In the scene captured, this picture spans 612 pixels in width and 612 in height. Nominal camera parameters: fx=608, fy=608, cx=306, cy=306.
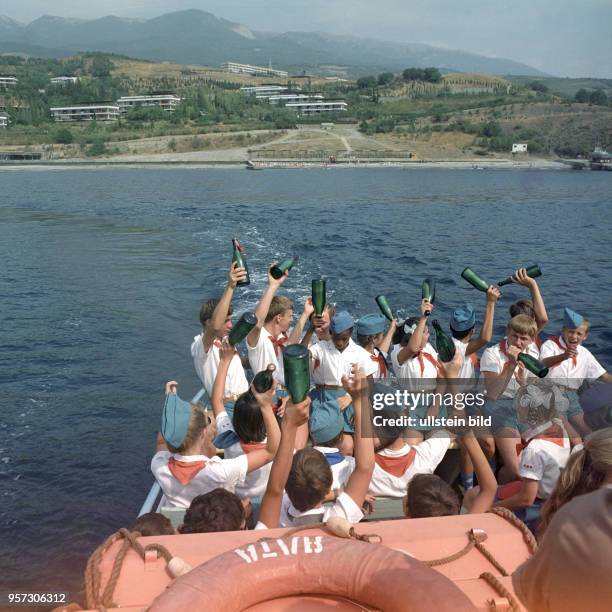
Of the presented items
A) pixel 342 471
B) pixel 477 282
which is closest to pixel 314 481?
pixel 342 471

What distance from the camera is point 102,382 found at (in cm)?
1055

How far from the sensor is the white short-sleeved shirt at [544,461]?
4199mm

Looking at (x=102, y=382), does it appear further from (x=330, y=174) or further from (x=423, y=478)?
(x=330, y=174)

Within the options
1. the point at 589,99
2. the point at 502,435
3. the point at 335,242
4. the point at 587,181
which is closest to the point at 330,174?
the point at 587,181

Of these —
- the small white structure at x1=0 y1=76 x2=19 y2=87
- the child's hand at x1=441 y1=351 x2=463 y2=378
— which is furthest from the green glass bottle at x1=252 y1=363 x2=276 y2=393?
the small white structure at x1=0 y1=76 x2=19 y2=87

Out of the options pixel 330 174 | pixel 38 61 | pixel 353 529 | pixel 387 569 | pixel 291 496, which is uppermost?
pixel 38 61

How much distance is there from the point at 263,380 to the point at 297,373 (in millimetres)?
436

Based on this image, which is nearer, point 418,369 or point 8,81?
point 418,369

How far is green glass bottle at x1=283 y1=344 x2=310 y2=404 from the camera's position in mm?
3283

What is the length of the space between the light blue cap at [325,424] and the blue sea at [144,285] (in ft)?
8.88

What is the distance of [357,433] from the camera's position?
372 centimetres

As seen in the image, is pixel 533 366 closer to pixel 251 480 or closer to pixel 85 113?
pixel 251 480

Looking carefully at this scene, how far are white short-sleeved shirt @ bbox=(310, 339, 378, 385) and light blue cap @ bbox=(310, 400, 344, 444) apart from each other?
27.0 inches

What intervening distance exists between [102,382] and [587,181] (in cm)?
5910
